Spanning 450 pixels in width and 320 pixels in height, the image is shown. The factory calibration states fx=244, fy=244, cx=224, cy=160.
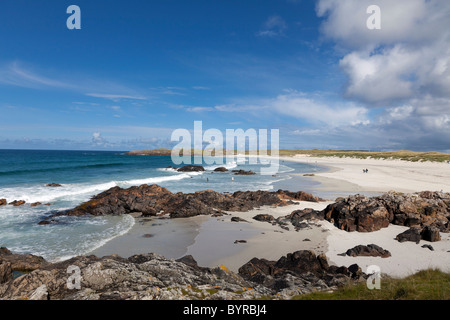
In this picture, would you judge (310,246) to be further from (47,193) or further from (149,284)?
(47,193)

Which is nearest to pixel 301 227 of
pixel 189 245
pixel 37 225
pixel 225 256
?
pixel 225 256

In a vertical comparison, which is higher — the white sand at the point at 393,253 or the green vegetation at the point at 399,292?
the green vegetation at the point at 399,292

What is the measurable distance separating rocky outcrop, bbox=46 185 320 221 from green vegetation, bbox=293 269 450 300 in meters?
15.3

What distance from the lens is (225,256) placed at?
12.2 metres

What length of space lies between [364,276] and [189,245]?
28.8 ft

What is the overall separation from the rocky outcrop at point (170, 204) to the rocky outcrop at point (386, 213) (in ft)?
24.5

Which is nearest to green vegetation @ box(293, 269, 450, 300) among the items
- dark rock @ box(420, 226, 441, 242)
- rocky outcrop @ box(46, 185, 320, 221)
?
dark rock @ box(420, 226, 441, 242)

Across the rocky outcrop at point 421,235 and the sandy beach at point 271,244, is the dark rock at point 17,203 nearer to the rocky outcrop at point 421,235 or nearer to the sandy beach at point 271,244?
the sandy beach at point 271,244

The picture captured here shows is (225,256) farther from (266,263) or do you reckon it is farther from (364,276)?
(364,276)

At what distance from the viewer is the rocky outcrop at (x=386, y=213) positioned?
15.1 m

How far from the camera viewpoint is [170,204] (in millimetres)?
22531

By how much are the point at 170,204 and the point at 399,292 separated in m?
19.2

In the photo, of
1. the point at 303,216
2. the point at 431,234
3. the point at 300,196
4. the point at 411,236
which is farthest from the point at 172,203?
the point at 431,234

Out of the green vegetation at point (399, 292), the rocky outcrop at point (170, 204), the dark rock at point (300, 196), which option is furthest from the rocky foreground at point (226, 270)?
the dark rock at point (300, 196)
